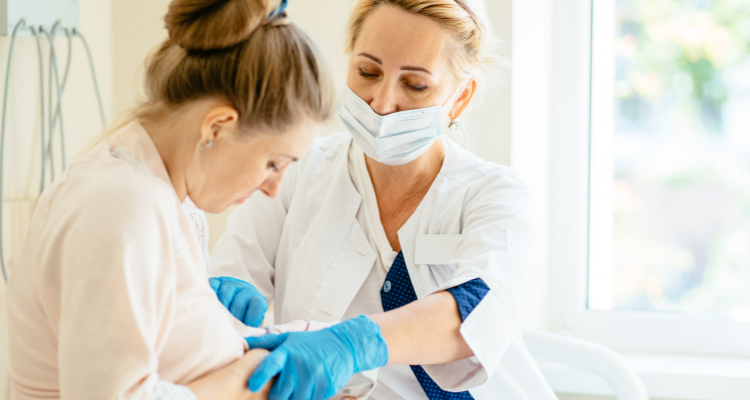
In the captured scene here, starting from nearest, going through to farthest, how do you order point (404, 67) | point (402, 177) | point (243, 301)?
point (243, 301), point (404, 67), point (402, 177)

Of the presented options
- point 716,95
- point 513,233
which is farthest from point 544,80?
point 513,233

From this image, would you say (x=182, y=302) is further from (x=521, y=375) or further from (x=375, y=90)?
(x=521, y=375)

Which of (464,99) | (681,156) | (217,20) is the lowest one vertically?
(681,156)

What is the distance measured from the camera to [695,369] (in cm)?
186

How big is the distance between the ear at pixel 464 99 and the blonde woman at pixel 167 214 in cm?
71

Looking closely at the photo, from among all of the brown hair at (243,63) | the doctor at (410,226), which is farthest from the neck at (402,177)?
the brown hair at (243,63)

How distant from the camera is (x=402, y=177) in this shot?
4.83ft

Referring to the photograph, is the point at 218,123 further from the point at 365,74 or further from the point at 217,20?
the point at 365,74

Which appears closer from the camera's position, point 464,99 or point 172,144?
point 172,144

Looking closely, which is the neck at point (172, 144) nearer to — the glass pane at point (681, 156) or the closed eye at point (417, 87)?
the closed eye at point (417, 87)

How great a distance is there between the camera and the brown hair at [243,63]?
0.76 metres

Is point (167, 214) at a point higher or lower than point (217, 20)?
lower

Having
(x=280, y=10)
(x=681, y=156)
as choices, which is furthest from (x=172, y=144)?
(x=681, y=156)

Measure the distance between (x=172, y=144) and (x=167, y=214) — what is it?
115mm
